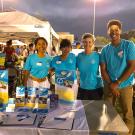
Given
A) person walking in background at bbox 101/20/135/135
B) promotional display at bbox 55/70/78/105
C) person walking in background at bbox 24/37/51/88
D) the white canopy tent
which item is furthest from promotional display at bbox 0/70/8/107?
the white canopy tent

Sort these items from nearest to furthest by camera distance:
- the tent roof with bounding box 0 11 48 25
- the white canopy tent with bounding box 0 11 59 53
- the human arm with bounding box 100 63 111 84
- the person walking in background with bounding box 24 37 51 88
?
the human arm with bounding box 100 63 111 84 → the person walking in background with bounding box 24 37 51 88 → the white canopy tent with bounding box 0 11 59 53 → the tent roof with bounding box 0 11 48 25

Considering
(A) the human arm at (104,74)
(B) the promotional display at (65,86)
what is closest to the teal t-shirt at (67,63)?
(A) the human arm at (104,74)

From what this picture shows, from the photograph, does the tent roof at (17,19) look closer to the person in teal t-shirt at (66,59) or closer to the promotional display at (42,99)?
the person in teal t-shirt at (66,59)

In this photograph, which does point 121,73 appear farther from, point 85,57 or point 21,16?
point 21,16

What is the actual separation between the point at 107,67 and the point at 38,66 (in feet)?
3.59

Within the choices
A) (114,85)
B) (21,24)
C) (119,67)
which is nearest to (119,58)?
(119,67)

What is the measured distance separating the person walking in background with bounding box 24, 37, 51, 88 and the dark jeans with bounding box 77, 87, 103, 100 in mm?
585

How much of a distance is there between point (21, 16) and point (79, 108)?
5969 millimetres

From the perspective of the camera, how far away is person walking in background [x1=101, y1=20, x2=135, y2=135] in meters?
3.82

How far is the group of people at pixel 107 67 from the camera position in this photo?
3836 millimetres

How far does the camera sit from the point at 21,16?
28.1 feet

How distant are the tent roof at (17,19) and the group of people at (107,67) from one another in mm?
3934

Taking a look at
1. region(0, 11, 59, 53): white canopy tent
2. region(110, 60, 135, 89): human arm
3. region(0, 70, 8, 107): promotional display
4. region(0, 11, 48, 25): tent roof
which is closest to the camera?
region(0, 70, 8, 107): promotional display

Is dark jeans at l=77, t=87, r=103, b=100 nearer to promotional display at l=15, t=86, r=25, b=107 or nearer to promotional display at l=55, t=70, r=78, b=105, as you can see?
promotional display at l=55, t=70, r=78, b=105
